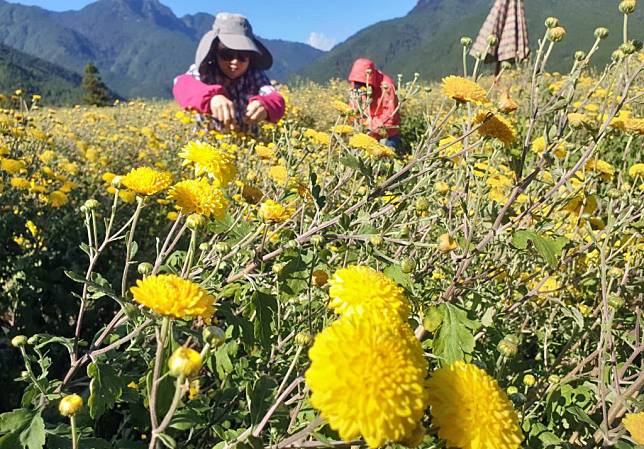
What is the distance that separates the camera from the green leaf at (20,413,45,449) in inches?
37.5

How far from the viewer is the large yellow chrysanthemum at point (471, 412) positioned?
30.4 inches

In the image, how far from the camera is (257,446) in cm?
77

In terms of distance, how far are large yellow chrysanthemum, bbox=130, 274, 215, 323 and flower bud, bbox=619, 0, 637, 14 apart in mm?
1547

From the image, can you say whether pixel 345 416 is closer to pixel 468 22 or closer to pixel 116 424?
pixel 116 424

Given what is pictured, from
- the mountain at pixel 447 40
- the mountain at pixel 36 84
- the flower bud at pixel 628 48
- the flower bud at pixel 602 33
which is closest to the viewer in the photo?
the flower bud at pixel 628 48

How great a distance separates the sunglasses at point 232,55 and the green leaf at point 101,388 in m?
3.68

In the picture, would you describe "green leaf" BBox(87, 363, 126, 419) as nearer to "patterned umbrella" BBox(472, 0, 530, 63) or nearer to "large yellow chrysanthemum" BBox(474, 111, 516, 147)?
"large yellow chrysanthemum" BBox(474, 111, 516, 147)

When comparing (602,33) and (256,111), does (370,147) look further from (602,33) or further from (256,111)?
(256,111)

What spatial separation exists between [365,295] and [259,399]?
1.03 feet

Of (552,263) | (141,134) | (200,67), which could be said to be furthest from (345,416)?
(141,134)

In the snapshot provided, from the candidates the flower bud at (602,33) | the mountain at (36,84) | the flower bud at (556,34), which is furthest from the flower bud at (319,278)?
the mountain at (36,84)

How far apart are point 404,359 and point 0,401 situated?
85.0 inches

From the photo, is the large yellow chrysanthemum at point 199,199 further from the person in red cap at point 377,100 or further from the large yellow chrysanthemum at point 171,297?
the person in red cap at point 377,100

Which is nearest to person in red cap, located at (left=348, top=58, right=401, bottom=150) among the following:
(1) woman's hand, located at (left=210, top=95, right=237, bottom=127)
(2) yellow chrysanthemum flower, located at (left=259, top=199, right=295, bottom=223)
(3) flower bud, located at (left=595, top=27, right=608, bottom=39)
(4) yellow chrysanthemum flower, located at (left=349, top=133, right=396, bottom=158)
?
(4) yellow chrysanthemum flower, located at (left=349, top=133, right=396, bottom=158)
